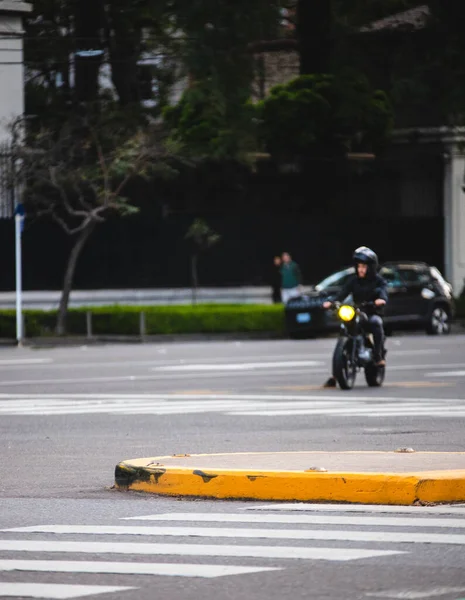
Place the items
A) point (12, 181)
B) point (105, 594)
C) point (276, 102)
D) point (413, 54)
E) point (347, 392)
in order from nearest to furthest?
point (105, 594), point (413, 54), point (347, 392), point (12, 181), point (276, 102)

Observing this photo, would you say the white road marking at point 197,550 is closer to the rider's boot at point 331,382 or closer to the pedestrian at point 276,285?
the rider's boot at point 331,382

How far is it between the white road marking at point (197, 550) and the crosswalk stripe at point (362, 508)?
1.42m

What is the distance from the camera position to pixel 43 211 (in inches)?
1411

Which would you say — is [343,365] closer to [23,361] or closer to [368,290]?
[368,290]

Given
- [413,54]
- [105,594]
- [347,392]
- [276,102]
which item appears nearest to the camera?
[105,594]

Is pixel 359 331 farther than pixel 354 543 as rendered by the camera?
Yes

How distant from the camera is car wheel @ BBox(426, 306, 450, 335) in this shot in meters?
36.0

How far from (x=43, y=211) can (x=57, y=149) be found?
1551 mm

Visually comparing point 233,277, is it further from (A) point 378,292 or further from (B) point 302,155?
(A) point 378,292

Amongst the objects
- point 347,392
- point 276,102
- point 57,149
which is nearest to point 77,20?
point 347,392

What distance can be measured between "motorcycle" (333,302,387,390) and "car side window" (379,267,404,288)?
15.6m

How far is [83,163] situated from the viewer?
36.0 m

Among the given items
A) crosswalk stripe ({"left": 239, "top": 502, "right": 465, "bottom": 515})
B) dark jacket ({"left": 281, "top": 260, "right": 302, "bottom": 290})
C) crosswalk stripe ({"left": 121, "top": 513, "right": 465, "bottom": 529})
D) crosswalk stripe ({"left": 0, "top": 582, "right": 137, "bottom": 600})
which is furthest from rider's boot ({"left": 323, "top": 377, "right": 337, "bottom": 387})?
dark jacket ({"left": 281, "top": 260, "right": 302, "bottom": 290})

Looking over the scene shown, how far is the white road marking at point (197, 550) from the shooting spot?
25.1 ft
